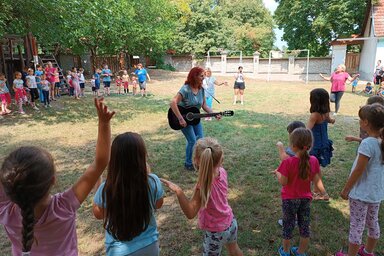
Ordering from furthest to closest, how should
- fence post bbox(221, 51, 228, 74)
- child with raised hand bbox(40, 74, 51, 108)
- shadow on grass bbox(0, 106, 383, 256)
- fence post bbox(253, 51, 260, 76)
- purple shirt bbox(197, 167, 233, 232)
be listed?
1. fence post bbox(221, 51, 228, 74)
2. fence post bbox(253, 51, 260, 76)
3. child with raised hand bbox(40, 74, 51, 108)
4. shadow on grass bbox(0, 106, 383, 256)
5. purple shirt bbox(197, 167, 233, 232)

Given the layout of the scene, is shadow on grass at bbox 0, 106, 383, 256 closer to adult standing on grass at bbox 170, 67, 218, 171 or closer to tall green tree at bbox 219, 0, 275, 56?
adult standing on grass at bbox 170, 67, 218, 171

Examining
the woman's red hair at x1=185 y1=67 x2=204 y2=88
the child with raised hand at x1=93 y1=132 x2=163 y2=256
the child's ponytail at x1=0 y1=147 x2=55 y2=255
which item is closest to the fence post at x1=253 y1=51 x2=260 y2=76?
the woman's red hair at x1=185 y1=67 x2=204 y2=88

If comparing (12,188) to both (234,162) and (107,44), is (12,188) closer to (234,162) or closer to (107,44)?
(234,162)

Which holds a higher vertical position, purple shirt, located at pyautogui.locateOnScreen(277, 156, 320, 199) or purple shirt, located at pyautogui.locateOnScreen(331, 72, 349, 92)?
purple shirt, located at pyautogui.locateOnScreen(331, 72, 349, 92)

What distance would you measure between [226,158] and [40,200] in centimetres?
477

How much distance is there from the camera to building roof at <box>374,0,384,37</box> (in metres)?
23.0

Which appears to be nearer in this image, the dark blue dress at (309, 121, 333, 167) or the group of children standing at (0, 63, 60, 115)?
the dark blue dress at (309, 121, 333, 167)

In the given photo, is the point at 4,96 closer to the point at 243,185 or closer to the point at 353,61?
the point at 243,185

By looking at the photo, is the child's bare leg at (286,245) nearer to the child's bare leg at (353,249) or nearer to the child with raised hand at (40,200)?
the child's bare leg at (353,249)

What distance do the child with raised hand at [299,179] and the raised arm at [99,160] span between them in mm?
1645

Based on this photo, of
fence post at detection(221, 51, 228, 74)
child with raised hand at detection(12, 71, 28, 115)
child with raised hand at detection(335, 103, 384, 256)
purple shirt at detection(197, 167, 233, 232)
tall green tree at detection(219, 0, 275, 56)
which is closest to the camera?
purple shirt at detection(197, 167, 233, 232)

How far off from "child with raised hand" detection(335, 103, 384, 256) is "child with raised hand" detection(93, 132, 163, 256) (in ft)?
5.88

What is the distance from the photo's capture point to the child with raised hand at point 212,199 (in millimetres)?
2297

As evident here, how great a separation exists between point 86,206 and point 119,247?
8.62 ft
